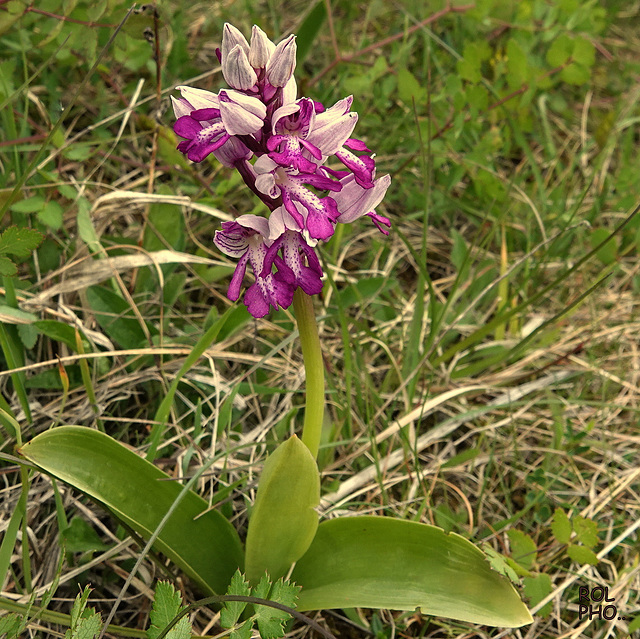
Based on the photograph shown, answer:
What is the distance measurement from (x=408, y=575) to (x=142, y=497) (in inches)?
24.8

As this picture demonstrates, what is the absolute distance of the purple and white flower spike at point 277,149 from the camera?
1.30 meters

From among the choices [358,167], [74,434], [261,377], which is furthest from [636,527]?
[74,434]

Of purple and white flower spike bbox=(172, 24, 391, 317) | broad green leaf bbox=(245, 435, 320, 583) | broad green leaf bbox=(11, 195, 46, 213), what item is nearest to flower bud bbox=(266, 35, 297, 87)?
purple and white flower spike bbox=(172, 24, 391, 317)

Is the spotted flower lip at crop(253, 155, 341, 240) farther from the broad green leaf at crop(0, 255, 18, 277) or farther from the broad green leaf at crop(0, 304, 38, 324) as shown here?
the broad green leaf at crop(0, 304, 38, 324)

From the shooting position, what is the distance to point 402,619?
185 centimetres

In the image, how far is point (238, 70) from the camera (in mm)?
1317

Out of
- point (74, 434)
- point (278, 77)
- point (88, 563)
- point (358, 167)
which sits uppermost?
point (278, 77)

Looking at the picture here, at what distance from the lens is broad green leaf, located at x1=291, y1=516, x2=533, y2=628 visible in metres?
1.55

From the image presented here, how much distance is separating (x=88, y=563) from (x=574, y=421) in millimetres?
1633

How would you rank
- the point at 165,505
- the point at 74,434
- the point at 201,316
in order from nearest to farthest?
the point at 74,434
the point at 165,505
the point at 201,316

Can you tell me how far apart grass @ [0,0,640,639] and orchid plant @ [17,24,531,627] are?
0.64 feet

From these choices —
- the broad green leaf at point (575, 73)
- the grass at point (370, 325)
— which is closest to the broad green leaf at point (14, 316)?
the grass at point (370, 325)

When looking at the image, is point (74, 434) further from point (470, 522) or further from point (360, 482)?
point (470, 522)

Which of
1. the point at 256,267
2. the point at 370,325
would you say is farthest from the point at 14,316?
the point at 370,325
